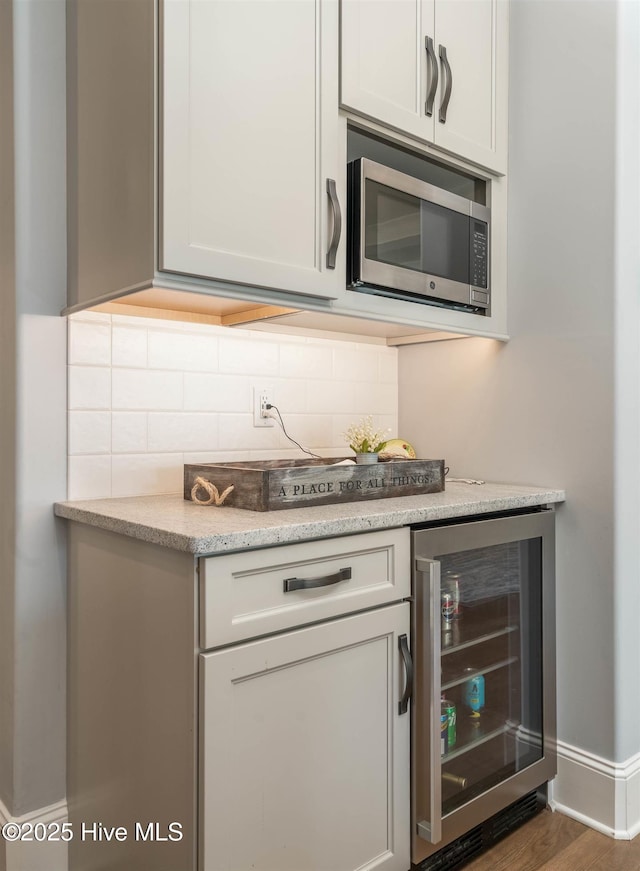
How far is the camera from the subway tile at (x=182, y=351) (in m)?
1.75

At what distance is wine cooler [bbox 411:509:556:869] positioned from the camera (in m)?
1.46

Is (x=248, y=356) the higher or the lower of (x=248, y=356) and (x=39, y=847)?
the higher

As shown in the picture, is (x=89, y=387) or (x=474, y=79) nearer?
(x=89, y=387)

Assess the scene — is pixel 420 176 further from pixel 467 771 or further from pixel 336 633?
pixel 467 771

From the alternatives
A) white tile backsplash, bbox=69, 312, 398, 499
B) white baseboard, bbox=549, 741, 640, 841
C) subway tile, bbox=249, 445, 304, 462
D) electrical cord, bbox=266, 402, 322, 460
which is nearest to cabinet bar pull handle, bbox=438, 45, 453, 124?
white tile backsplash, bbox=69, 312, 398, 499

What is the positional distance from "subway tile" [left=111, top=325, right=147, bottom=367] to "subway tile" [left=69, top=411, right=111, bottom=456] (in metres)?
0.15

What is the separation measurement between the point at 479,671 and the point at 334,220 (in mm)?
1231

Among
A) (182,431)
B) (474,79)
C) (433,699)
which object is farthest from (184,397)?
(474,79)

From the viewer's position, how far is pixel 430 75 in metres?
1.80

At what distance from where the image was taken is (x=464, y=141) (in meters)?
Answer: 1.90

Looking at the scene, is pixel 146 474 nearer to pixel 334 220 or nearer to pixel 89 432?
pixel 89 432

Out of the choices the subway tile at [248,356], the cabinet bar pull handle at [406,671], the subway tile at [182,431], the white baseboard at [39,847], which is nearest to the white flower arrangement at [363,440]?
the subway tile at [248,356]

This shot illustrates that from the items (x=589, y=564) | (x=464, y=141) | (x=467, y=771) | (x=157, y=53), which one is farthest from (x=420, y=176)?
(x=467, y=771)

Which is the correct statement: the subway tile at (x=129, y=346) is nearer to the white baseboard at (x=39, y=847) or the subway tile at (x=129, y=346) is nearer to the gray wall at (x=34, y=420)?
the gray wall at (x=34, y=420)
